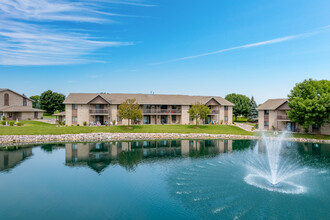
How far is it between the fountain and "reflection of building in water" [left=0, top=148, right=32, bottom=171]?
24613 mm

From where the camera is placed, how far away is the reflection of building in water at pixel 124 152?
25.4 meters

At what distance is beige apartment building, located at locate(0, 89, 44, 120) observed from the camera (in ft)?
182

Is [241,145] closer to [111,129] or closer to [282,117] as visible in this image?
[282,117]

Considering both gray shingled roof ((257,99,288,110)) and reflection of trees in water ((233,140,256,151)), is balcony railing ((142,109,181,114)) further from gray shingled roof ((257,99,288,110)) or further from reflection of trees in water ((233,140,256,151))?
gray shingled roof ((257,99,288,110))

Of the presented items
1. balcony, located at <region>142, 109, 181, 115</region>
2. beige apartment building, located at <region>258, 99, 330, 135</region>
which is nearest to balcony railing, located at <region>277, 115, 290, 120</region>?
beige apartment building, located at <region>258, 99, 330, 135</region>

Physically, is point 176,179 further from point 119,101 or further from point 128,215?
point 119,101

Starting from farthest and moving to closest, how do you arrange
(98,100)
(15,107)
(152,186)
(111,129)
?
(15,107) → (98,100) → (111,129) → (152,186)

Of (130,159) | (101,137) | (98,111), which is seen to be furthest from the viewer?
(98,111)

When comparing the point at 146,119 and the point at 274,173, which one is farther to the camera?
the point at 146,119

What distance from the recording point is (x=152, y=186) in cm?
1783

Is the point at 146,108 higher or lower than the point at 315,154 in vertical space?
higher

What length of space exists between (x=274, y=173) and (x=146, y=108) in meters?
37.7

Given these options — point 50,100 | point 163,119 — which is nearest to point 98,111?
point 163,119

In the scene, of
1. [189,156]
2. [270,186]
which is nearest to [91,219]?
[270,186]
